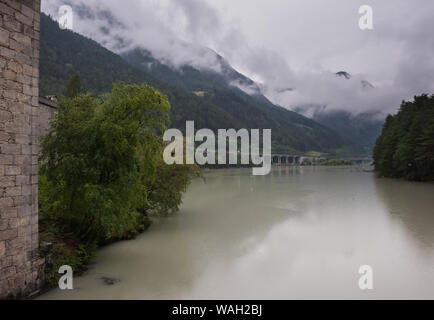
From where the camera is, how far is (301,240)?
46.9ft

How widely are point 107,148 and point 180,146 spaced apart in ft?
31.8

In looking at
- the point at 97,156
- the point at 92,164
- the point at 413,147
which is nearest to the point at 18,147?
the point at 97,156

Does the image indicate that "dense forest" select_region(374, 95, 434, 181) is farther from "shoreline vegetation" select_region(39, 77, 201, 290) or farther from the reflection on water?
"shoreline vegetation" select_region(39, 77, 201, 290)

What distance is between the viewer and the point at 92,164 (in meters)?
10.4

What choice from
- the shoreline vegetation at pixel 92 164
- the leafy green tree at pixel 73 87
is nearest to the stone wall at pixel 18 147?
the shoreline vegetation at pixel 92 164

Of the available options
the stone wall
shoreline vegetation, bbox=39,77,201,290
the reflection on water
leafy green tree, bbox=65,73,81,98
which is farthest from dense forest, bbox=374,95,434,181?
leafy green tree, bbox=65,73,81,98

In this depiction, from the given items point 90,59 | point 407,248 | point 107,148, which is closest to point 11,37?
point 107,148

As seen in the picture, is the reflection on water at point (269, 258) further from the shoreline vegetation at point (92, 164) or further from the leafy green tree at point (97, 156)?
the leafy green tree at point (97, 156)

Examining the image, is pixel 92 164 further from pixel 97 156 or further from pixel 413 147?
pixel 413 147

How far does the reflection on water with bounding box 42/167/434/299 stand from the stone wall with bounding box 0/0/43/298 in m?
1.44

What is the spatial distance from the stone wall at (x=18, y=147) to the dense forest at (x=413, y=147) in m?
43.4

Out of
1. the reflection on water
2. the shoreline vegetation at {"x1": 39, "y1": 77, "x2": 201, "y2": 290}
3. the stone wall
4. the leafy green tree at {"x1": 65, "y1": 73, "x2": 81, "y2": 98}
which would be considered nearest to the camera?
the stone wall

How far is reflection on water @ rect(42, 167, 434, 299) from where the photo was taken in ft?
28.7
